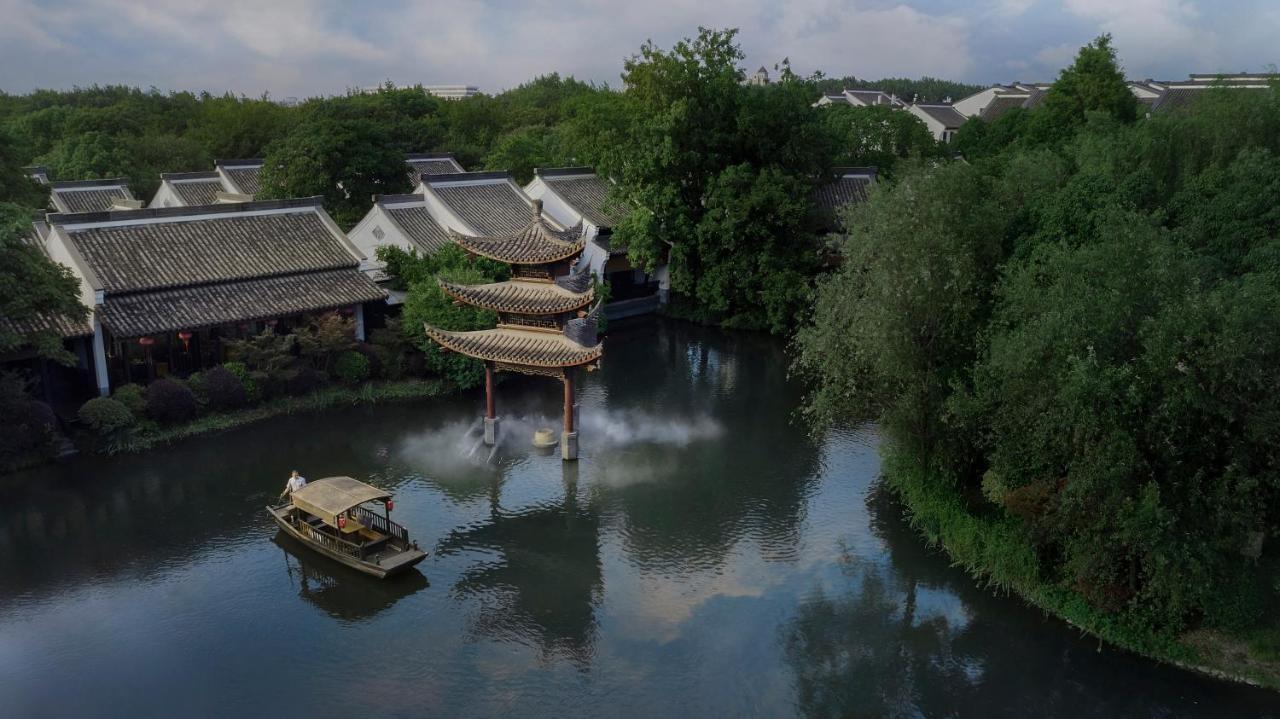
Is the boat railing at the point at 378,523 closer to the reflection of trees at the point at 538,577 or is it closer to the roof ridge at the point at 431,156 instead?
the reflection of trees at the point at 538,577

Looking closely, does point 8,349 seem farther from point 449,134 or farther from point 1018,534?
point 449,134

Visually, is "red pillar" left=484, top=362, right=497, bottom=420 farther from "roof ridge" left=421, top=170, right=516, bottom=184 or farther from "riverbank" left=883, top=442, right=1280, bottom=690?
"roof ridge" left=421, top=170, right=516, bottom=184

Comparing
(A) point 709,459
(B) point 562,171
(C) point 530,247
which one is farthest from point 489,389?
(B) point 562,171

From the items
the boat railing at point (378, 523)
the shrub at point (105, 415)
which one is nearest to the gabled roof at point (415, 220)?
the shrub at point (105, 415)

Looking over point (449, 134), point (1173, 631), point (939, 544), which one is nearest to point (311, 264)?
point (939, 544)

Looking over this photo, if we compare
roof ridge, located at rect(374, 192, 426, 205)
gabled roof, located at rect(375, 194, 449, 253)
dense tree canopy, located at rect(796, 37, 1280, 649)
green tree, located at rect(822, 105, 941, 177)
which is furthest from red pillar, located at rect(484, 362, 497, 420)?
green tree, located at rect(822, 105, 941, 177)
